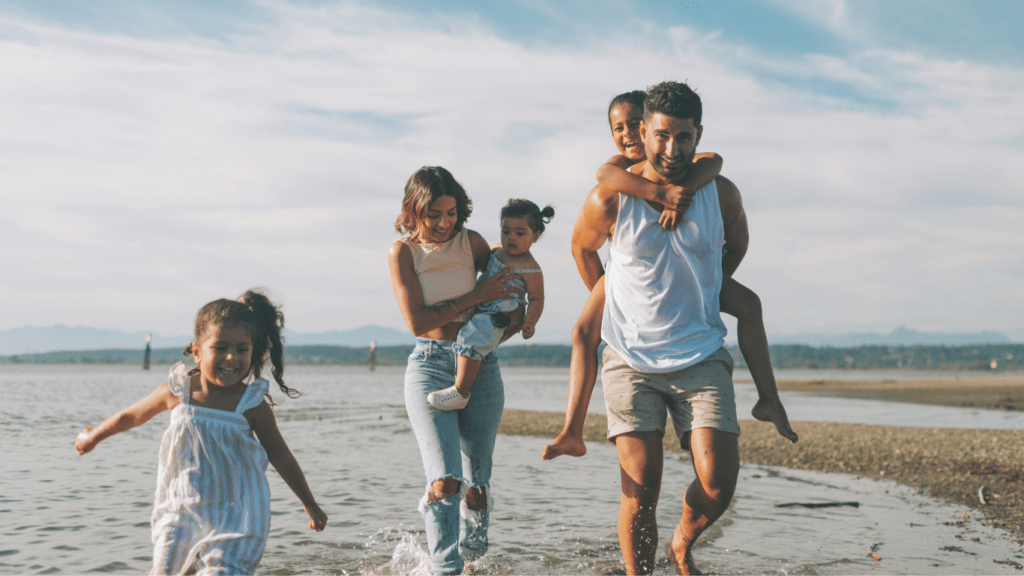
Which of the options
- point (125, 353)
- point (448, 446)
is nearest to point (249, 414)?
point (448, 446)

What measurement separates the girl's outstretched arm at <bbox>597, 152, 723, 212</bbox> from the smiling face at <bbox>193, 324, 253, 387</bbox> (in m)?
1.76

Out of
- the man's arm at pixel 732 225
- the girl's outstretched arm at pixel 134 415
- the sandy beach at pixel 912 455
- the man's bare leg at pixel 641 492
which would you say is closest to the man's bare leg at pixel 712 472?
the man's bare leg at pixel 641 492

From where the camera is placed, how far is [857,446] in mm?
12586

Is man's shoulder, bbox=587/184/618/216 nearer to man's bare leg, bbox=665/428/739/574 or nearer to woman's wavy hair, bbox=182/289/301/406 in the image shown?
man's bare leg, bbox=665/428/739/574

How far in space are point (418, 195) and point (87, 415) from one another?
2034 centimetres

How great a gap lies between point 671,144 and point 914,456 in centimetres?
1029

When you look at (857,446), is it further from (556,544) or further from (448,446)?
(448,446)

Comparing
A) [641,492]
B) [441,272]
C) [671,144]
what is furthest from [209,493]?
[671,144]

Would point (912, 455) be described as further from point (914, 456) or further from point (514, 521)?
point (514, 521)

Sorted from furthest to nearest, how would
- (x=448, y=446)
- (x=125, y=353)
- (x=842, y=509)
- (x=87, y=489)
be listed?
(x=125, y=353) → (x=87, y=489) → (x=842, y=509) → (x=448, y=446)

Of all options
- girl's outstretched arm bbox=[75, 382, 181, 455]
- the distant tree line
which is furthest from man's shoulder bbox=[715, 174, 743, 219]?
the distant tree line

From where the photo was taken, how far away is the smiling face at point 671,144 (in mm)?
3244

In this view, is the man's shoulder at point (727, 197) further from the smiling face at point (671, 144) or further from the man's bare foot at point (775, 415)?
the man's bare foot at point (775, 415)

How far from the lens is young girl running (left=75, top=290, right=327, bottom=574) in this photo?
9.43 feet
